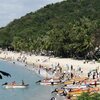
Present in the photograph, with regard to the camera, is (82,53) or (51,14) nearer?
(82,53)

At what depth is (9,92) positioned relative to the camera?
1893 inches

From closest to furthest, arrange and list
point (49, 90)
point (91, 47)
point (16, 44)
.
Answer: point (49, 90), point (91, 47), point (16, 44)

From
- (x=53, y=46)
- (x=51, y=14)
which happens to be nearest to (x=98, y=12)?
(x=51, y=14)

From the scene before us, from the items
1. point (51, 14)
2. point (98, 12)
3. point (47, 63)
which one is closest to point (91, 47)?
point (47, 63)

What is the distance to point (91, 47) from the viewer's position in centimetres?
7762

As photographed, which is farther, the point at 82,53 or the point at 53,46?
the point at 53,46

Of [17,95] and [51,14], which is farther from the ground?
[51,14]

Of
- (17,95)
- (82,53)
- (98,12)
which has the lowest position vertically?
(17,95)

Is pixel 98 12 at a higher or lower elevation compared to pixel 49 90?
higher

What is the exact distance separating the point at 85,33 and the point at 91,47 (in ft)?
13.7

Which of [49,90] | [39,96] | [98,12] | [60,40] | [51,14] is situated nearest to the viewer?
[39,96]

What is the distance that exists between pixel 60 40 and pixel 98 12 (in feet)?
256

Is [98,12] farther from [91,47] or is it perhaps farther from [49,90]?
[49,90]

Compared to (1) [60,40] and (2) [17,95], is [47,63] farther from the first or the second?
(2) [17,95]
